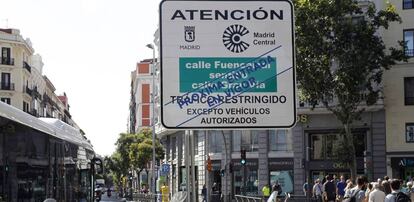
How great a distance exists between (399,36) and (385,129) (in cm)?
635

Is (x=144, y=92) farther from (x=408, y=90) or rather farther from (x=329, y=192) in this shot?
(x=329, y=192)

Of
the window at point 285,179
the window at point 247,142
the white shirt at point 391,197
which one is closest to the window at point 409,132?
the window at point 285,179

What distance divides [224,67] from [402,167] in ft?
138

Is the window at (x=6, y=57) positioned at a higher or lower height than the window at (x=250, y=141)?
higher

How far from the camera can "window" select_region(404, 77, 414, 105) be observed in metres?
44.3

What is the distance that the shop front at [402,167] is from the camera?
4403cm

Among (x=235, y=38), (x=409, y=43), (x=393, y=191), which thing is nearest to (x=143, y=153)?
(x=409, y=43)

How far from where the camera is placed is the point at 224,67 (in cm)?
481

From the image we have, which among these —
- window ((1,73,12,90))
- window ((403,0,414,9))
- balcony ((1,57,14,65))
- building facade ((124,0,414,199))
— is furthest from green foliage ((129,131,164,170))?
window ((403,0,414,9))

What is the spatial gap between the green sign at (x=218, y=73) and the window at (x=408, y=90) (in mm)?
41503

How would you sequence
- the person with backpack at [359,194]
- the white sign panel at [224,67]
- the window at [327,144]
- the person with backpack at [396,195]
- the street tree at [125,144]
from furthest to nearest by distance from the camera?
the street tree at [125,144]
the window at [327,144]
the person with backpack at [359,194]
the person with backpack at [396,195]
the white sign panel at [224,67]

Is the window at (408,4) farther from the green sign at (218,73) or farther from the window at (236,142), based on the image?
the green sign at (218,73)

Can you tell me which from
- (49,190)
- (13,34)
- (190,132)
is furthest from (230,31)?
(13,34)

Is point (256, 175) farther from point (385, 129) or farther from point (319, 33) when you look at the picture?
point (319, 33)
